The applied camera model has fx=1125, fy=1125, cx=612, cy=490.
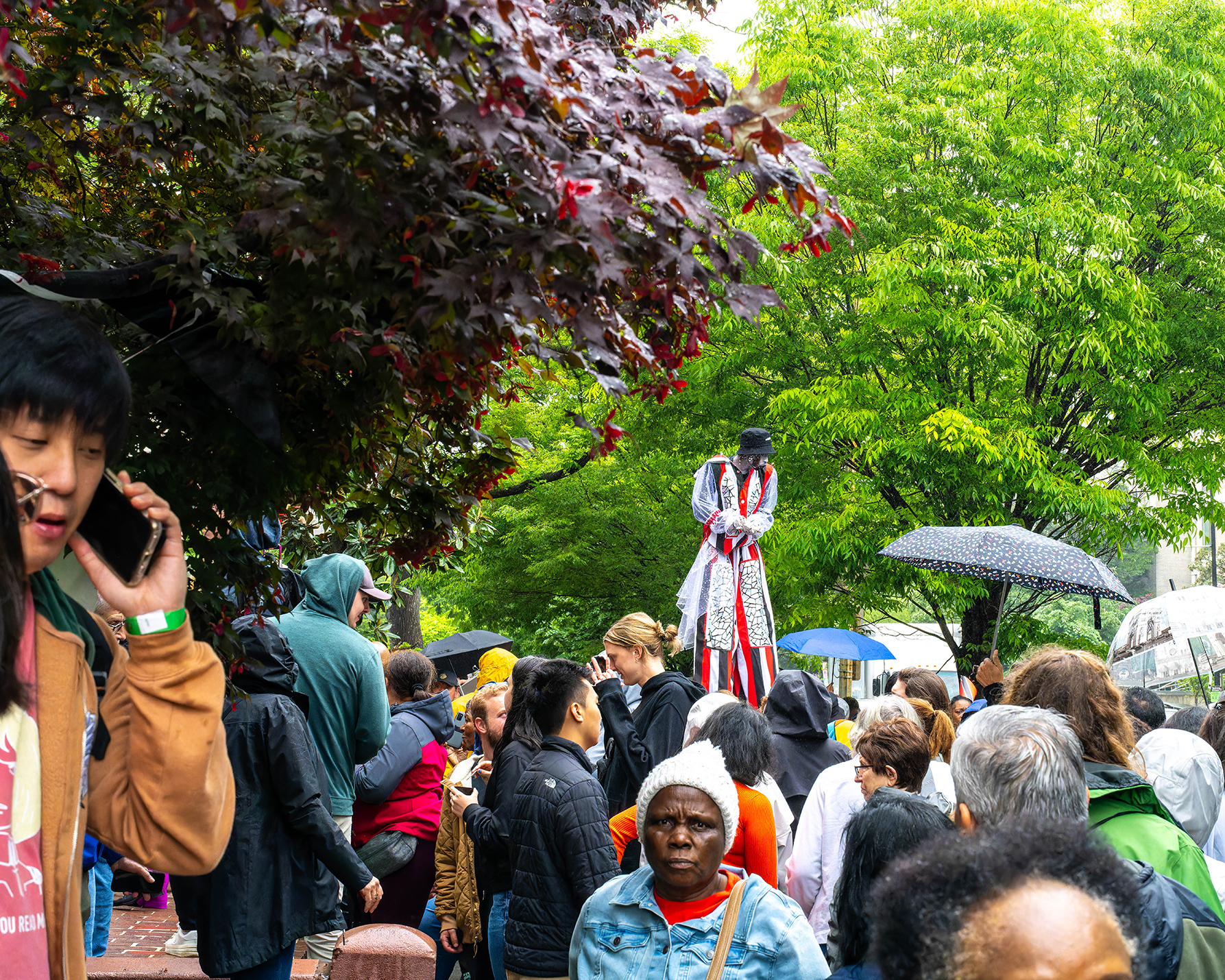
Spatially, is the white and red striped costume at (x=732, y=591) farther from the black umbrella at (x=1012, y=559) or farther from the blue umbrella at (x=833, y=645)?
the blue umbrella at (x=833, y=645)

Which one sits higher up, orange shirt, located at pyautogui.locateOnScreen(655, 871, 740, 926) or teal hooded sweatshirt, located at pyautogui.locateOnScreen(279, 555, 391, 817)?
teal hooded sweatshirt, located at pyautogui.locateOnScreen(279, 555, 391, 817)

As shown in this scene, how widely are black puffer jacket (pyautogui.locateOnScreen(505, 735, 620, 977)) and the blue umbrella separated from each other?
484 inches

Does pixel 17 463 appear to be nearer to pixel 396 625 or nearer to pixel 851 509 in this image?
pixel 851 509

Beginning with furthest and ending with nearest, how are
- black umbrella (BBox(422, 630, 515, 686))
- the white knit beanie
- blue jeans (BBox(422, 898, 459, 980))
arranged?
black umbrella (BBox(422, 630, 515, 686)) → blue jeans (BBox(422, 898, 459, 980)) → the white knit beanie

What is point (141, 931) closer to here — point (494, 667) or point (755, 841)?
point (494, 667)

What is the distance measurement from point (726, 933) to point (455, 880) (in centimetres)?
299

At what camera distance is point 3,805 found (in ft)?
5.82

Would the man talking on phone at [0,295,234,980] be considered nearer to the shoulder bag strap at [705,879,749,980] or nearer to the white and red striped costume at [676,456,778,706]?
the shoulder bag strap at [705,879,749,980]

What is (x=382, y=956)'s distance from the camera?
185 inches

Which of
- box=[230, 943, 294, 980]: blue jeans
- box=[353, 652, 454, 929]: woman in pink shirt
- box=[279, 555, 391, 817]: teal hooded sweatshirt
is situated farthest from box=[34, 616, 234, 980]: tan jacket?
box=[353, 652, 454, 929]: woman in pink shirt

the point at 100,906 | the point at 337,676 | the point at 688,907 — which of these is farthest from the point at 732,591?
the point at 688,907

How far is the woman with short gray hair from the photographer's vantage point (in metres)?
4.70

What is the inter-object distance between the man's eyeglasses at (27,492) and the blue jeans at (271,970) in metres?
3.20

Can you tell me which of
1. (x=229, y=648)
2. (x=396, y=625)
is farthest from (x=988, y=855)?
(x=396, y=625)
